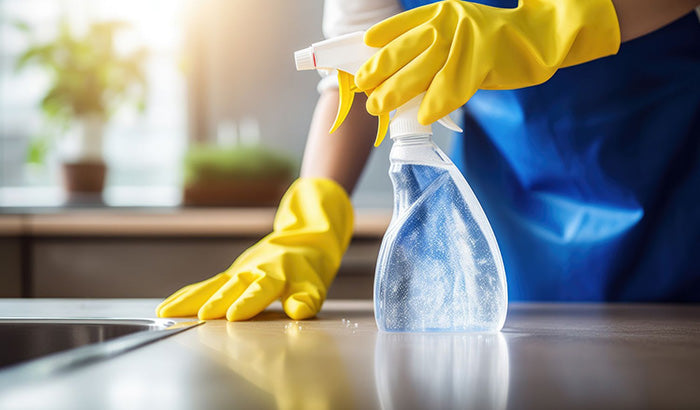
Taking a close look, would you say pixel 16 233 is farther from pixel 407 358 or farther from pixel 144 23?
pixel 407 358

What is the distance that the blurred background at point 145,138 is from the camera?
1.94m

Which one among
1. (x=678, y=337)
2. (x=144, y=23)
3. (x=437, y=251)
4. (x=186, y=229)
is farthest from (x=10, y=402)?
(x=144, y=23)

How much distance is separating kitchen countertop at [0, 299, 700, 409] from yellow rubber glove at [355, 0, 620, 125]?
21 centimetres

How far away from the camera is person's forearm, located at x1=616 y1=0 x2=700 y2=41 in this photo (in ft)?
2.18

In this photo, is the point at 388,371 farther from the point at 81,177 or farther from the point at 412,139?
the point at 81,177

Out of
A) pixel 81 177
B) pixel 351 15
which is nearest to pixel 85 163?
pixel 81 177

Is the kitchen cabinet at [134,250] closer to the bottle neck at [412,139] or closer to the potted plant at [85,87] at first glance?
the potted plant at [85,87]

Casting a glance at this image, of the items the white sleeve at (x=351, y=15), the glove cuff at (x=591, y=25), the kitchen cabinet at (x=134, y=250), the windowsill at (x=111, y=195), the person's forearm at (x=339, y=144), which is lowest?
the kitchen cabinet at (x=134, y=250)

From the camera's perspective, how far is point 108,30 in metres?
2.46

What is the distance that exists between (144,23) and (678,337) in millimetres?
2557

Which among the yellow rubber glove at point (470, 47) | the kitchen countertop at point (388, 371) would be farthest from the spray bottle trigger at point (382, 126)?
the kitchen countertop at point (388, 371)

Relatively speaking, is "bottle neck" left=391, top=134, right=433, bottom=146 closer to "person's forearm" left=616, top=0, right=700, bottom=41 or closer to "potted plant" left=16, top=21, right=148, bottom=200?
"person's forearm" left=616, top=0, right=700, bottom=41

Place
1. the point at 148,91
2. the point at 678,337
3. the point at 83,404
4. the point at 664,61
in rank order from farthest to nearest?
the point at 148,91 < the point at 664,61 < the point at 678,337 < the point at 83,404

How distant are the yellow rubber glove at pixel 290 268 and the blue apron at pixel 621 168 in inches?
14.2
